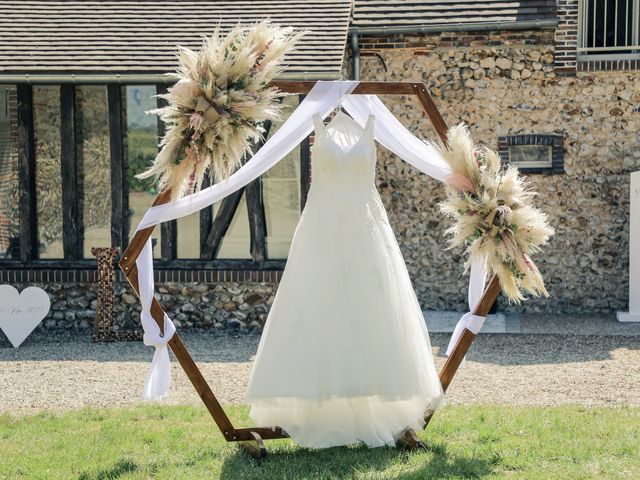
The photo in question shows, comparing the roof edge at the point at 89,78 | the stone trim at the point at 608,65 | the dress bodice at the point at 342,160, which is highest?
the stone trim at the point at 608,65

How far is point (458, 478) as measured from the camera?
16.4 ft

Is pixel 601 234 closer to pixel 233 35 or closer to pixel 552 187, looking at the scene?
pixel 552 187

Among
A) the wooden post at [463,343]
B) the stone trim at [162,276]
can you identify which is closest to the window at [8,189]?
the stone trim at [162,276]

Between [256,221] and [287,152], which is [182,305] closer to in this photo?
[256,221]

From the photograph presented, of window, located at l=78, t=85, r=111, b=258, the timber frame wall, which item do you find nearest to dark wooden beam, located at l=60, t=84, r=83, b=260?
the timber frame wall

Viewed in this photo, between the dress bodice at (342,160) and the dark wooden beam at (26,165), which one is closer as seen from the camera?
the dress bodice at (342,160)

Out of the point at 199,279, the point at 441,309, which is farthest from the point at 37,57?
the point at 441,309

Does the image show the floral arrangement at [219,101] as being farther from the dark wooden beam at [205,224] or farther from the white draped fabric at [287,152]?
the dark wooden beam at [205,224]

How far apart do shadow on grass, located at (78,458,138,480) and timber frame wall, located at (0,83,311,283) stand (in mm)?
4974

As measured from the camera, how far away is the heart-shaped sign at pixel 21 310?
31.7 feet

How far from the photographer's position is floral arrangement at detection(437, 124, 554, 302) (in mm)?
5406

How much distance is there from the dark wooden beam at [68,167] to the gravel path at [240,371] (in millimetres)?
1108

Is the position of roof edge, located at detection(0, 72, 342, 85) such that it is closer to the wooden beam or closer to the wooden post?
the wooden beam

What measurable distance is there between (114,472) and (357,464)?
1.33 metres
